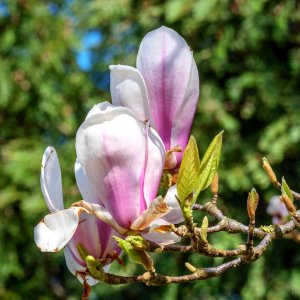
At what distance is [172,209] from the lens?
2.01 feet

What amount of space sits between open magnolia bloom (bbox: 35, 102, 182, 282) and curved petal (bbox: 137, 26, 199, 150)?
0.05m

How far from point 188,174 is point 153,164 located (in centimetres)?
4

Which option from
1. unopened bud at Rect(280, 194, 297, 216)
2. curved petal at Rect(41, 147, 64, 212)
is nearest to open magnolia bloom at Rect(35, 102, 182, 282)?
curved petal at Rect(41, 147, 64, 212)

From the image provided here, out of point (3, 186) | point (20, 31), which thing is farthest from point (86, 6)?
point (3, 186)

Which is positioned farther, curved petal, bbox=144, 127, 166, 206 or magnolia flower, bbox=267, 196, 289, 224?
magnolia flower, bbox=267, 196, 289, 224

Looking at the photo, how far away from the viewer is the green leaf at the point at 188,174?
0.59m

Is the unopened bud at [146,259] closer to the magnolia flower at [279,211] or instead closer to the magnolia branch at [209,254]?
the magnolia branch at [209,254]

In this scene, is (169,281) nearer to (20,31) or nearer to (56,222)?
(56,222)

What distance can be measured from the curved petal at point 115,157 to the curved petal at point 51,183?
0.03 meters

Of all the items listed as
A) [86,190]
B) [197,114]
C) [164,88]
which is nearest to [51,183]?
[86,190]

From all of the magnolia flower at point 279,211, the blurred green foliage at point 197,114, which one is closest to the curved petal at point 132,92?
the magnolia flower at point 279,211

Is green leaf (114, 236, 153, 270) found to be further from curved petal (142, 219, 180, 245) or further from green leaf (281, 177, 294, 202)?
green leaf (281, 177, 294, 202)

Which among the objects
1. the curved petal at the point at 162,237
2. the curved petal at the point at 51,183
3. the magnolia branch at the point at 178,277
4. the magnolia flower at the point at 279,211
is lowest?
the magnolia flower at the point at 279,211

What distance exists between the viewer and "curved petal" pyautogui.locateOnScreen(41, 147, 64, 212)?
626 millimetres
